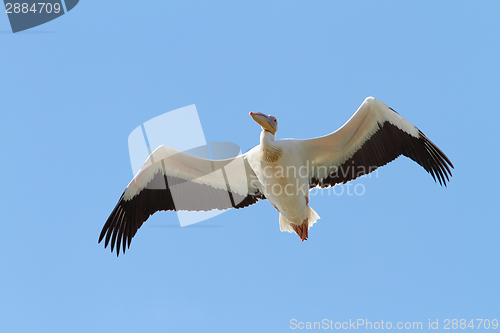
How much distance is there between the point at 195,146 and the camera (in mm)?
8953

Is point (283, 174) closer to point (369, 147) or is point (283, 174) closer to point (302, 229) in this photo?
point (302, 229)

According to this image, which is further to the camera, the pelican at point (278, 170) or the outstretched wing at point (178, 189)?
the outstretched wing at point (178, 189)

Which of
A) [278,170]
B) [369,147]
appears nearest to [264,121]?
[278,170]

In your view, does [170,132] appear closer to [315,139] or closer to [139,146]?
[139,146]

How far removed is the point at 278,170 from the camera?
8.16 metres

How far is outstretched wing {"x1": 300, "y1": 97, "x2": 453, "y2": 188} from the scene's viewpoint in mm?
8414

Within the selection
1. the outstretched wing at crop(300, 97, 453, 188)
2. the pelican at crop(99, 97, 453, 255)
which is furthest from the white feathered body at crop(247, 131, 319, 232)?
the outstretched wing at crop(300, 97, 453, 188)

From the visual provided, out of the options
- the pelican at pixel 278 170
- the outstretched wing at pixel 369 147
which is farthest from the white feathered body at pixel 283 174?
the outstretched wing at pixel 369 147

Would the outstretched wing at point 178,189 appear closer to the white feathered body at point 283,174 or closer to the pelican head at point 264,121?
the white feathered body at point 283,174

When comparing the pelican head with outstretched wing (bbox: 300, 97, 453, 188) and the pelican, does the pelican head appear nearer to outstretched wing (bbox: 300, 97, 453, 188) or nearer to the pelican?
the pelican

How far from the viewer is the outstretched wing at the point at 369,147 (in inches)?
331

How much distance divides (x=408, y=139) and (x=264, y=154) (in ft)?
7.83

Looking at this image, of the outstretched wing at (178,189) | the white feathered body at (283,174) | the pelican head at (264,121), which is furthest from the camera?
the outstretched wing at (178,189)

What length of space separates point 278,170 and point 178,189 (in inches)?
75.8
